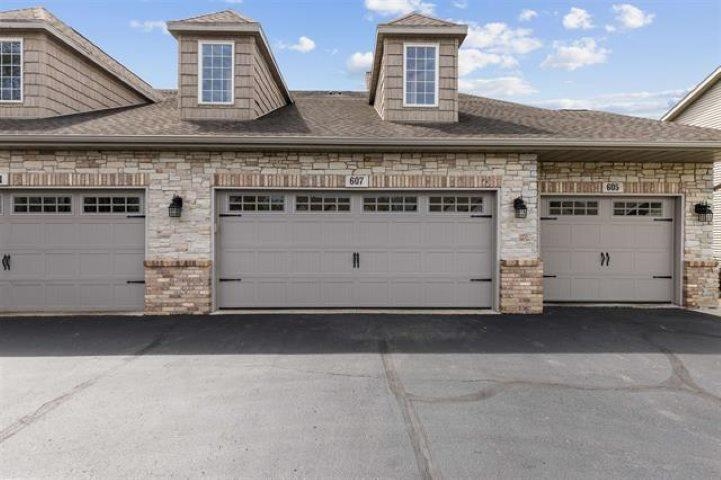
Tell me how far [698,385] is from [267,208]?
6647mm

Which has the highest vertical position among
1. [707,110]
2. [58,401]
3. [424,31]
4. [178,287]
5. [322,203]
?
[424,31]

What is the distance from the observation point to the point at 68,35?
9031mm

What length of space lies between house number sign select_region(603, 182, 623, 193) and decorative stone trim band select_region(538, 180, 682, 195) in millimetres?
67

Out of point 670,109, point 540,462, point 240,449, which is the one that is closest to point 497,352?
point 540,462

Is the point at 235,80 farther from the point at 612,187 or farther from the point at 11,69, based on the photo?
the point at 612,187

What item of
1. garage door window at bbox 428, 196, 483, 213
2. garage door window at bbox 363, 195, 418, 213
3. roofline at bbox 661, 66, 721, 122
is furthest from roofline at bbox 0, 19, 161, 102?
roofline at bbox 661, 66, 721, 122

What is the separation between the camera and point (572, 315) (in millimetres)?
7328

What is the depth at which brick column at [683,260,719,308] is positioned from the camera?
26.2 ft

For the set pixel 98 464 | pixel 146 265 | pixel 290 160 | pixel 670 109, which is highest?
pixel 670 109

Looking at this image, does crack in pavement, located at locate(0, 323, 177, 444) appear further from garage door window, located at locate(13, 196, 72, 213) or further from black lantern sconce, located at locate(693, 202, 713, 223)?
black lantern sconce, located at locate(693, 202, 713, 223)

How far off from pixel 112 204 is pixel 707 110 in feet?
55.8

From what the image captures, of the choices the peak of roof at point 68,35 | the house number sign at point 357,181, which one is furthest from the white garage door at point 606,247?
the peak of roof at point 68,35

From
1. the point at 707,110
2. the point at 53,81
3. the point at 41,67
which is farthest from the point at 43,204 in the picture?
the point at 707,110

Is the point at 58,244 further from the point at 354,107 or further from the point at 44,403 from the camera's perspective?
the point at 354,107
